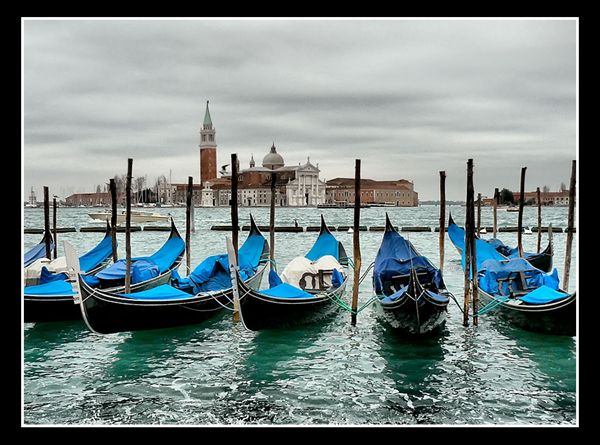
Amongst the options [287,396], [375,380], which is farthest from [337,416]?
[375,380]

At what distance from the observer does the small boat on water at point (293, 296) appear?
509cm

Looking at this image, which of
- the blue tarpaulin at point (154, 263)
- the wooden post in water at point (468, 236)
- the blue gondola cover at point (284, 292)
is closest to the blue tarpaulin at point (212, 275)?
the blue tarpaulin at point (154, 263)

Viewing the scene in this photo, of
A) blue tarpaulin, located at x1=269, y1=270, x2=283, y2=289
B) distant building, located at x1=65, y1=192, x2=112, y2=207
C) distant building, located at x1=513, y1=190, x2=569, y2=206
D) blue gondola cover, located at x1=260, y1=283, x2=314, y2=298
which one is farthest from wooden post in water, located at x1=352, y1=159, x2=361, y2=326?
distant building, located at x1=65, y1=192, x2=112, y2=207

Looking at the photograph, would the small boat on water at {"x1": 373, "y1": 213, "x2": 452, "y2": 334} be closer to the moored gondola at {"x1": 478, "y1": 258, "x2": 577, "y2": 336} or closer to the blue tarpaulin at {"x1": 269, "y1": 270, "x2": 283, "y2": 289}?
the moored gondola at {"x1": 478, "y1": 258, "x2": 577, "y2": 336}

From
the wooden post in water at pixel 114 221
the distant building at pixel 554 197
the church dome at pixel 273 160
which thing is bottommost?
the wooden post in water at pixel 114 221

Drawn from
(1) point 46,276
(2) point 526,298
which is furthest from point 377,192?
(2) point 526,298

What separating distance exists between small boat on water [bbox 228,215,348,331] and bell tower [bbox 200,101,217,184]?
6604 centimetres

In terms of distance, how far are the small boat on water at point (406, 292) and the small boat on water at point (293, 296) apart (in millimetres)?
502

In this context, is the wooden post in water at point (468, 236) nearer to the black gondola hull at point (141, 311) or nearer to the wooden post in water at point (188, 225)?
the black gondola hull at point (141, 311)

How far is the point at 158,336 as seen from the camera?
536 centimetres
